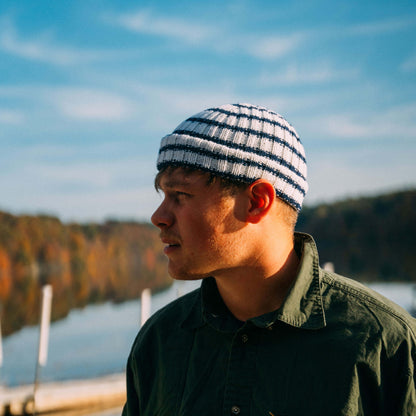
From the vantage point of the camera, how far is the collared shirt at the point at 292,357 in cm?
163

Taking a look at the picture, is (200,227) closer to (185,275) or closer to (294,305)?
(185,275)

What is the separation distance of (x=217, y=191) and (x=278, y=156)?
0.84ft

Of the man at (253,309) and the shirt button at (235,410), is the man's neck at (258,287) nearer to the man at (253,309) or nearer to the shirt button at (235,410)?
the man at (253,309)

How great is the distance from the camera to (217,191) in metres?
1.89

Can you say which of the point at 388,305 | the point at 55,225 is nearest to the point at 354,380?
the point at 388,305

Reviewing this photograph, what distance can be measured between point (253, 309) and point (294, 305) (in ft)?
0.58

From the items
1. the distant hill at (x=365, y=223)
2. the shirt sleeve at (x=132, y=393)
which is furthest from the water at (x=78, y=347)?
the distant hill at (x=365, y=223)

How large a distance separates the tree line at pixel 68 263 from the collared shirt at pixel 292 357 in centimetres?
2642

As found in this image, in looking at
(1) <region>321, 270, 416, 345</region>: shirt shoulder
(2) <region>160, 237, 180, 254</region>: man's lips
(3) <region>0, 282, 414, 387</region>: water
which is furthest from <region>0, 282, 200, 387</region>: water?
(1) <region>321, 270, 416, 345</region>: shirt shoulder

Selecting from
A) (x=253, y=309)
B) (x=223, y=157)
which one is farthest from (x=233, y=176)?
(x=253, y=309)

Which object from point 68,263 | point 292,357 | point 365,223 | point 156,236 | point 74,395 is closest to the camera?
point 292,357

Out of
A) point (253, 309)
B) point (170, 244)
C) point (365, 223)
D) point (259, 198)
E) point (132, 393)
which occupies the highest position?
point (259, 198)

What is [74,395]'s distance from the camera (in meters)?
9.88

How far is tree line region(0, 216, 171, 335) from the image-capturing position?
44.8 meters
